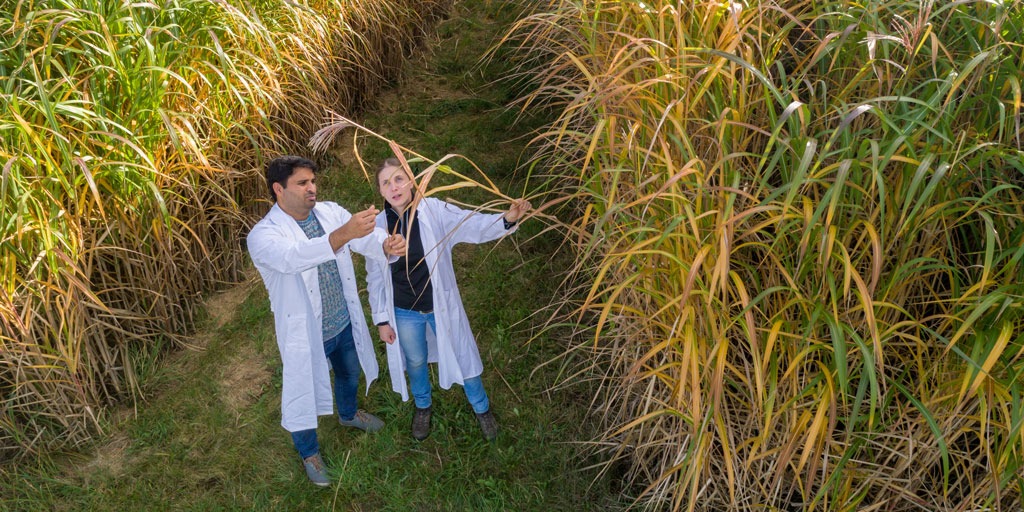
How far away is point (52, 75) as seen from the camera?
412 cm

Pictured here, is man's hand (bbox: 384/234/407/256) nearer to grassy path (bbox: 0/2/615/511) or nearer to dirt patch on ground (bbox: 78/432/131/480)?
grassy path (bbox: 0/2/615/511)

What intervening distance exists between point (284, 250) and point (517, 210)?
86 centimetres

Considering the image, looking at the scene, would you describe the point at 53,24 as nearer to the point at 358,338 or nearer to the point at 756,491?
the point at 358,338

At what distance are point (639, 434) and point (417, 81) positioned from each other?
12.5 feet

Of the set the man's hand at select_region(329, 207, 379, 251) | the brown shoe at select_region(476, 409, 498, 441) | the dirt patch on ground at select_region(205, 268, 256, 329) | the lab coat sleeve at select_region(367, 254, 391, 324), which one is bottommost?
the brown shoe at select_region(476, 409, 498, 441)

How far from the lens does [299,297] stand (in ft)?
11.1

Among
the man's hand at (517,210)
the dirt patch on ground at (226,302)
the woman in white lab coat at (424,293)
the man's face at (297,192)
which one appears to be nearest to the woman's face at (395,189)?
the woman in white lab coat at (424,293)

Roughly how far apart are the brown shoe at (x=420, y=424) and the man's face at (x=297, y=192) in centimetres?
106

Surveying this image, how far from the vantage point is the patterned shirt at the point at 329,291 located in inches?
138

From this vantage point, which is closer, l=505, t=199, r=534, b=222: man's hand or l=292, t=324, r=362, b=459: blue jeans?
l=505, t=199, r=534, b=222: man's hand

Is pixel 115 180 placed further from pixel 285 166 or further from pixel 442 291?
pixel 442 291

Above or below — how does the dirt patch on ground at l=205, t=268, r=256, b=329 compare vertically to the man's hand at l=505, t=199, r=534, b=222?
below

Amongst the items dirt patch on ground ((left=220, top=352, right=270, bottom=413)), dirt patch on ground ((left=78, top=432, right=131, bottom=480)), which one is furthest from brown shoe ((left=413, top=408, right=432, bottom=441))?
dirt patch on ground ((left=78, top=432, right=131, bottom=480))

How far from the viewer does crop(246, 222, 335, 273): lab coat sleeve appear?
10.3ft
